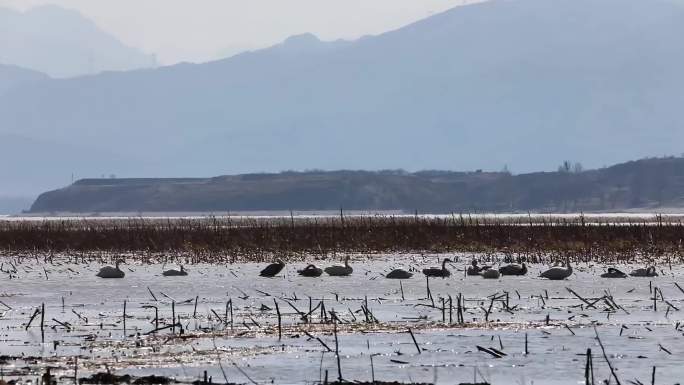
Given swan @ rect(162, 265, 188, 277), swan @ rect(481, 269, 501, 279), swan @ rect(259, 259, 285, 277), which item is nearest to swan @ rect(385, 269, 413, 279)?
swan @ rect(481, 269, 501, 279)

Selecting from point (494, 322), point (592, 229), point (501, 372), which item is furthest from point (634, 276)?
point (592, 229)

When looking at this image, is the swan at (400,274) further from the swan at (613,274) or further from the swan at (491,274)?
the swan at (613,274)

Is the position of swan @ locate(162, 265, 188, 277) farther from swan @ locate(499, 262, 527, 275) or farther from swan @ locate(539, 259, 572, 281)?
swan @ locate(539, 259, 572, 281)

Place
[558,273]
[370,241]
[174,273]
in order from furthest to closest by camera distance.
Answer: [370,241] < [174,273] < [558,273]

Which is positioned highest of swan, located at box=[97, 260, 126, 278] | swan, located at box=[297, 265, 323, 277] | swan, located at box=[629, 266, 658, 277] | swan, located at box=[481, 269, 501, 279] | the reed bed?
the reed bed

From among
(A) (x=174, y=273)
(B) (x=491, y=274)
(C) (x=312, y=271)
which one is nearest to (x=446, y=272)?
(B) (x=491, y=274)

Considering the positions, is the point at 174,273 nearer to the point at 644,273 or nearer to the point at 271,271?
the point at 271,271

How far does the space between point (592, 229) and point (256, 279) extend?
22.3 meters

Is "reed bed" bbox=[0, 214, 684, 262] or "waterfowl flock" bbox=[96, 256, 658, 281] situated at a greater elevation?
"reed bed" bbox=[0, 214, 684, 262]

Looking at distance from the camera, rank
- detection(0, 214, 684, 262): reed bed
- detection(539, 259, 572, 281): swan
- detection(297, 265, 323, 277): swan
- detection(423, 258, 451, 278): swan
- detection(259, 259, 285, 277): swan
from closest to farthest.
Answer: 1. detection(539, 259, 572, 281): swan
2. detection(423, 258, 451, 278): swan
3. detection(297, 265, 323, 277): swan
4. detection(259, 259, 285, 277): swan
5. detection(0, 214, 684, 262): reed bed

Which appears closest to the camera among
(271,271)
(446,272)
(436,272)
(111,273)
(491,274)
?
(491,274)

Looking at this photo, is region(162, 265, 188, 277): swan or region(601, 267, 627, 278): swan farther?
region(162, 265, 188, 277): swan

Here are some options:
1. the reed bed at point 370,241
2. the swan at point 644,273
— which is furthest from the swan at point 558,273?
the reed bed at point 370,241

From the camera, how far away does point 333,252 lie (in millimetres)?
42188
